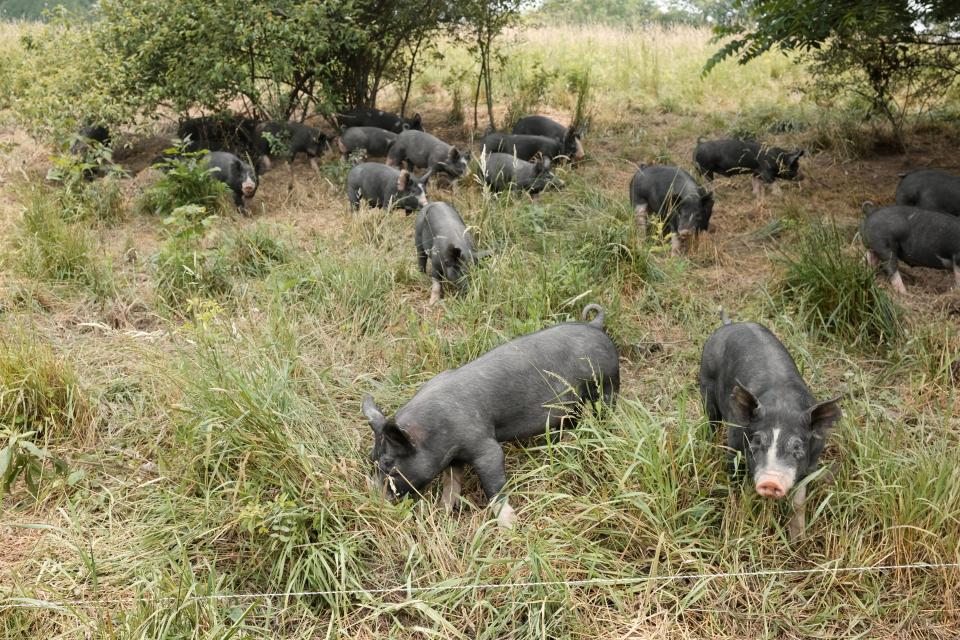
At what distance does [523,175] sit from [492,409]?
4573 mm

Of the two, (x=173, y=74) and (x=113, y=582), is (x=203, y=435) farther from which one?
(x=173, y=74)

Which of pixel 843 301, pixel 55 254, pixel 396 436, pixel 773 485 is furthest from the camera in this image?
pixel 55 254

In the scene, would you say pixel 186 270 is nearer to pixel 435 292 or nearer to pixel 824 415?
pixel 435 292

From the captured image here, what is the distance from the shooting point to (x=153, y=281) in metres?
6.20

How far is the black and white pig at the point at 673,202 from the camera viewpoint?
22.2 feet

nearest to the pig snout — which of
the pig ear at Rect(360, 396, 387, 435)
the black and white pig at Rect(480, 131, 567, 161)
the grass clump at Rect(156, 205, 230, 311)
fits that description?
the pig ear at Rect(360, 396, 387, 435)

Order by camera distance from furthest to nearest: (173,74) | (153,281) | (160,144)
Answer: (160,144), (173,74), (153,281)

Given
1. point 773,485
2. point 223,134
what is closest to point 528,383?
point 773,485

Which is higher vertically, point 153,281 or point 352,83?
point 352,83

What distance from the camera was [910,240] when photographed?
5953 mm

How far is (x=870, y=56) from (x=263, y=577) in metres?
7.84

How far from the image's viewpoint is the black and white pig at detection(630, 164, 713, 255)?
22.2 ft

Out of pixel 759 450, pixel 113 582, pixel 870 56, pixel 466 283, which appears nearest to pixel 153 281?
pixel 466 283

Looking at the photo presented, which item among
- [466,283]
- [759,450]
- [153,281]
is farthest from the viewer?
[153,281]
